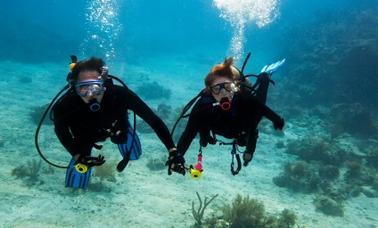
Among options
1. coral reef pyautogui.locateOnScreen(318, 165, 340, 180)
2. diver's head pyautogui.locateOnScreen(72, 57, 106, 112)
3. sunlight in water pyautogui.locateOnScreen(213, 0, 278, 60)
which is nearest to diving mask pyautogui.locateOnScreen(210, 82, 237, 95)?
diver's head pyautogui.locateOnScreen(72, 57, 106, 112)

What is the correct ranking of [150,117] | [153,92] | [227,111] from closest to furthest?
1. [150,117]
2. [227,111]
3. [153,92]

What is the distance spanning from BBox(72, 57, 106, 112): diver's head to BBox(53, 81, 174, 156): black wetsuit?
164 mm

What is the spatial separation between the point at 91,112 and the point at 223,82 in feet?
6.05

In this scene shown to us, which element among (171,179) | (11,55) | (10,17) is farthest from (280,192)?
(10,17)

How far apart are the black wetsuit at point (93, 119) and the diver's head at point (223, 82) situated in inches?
35.1

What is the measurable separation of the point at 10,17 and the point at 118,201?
1544 inches

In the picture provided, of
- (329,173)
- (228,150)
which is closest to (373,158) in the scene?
(329,173)

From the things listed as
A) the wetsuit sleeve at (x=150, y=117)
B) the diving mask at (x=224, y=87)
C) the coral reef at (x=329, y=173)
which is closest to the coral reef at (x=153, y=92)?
the coral reef at (x=329, y=173)

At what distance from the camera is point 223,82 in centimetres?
459

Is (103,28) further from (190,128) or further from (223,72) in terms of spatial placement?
(223,72)

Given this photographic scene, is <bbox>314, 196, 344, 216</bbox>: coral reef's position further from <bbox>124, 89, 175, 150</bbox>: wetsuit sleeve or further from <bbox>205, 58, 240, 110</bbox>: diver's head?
<bbox>124, 89, 175, 150</bbox>: wetsuit sleeve

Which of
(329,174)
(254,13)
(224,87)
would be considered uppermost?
(254,13)

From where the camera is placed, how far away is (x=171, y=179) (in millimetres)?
10789

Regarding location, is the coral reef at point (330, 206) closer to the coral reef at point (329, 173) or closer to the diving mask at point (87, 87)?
the coral reef at point (329, 173)
